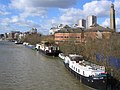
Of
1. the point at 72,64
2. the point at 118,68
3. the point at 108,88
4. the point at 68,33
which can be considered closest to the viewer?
the point at 108,88

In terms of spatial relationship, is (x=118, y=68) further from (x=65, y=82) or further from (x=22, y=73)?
(x=22, y=73)

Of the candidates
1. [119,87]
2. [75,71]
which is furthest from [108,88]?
[75,71]

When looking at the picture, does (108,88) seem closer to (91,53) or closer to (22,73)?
(22,73)

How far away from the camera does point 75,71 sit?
115ft

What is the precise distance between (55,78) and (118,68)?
7.73 metres

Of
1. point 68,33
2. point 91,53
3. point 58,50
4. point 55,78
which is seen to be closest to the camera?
point 55,78

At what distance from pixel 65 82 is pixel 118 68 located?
5976 millimetres

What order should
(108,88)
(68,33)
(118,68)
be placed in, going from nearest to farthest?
(108,88) → (118,68) → (68,33)

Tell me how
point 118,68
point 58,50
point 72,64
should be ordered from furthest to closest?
1. point 58,50
2. point 72,64
3. point 118,68

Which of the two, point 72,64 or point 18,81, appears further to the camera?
point 72,64

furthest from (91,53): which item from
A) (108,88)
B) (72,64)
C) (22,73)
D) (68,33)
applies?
(68,33)

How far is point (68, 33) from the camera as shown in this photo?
10581 centimetres

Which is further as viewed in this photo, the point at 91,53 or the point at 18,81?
the point at 91,53

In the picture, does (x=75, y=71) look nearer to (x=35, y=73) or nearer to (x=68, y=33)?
(x=35, y=73)
